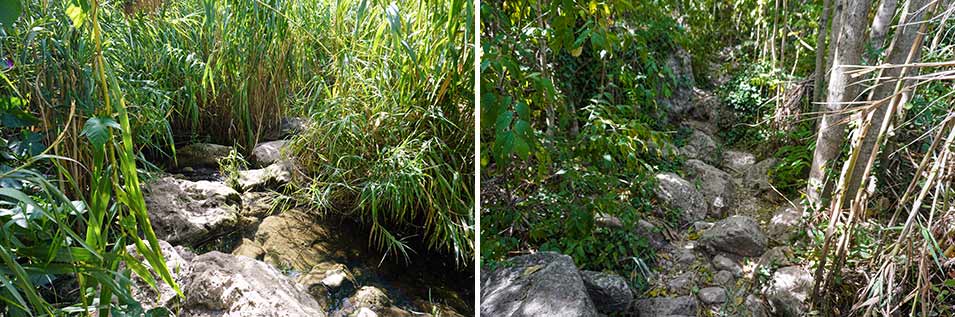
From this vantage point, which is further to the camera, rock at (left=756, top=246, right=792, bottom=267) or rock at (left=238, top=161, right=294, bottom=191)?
rock at (left=756, top=246, right=792, bottom=267)

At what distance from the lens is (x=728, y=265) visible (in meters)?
1.71

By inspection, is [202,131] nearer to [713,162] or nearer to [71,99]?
[71,99]

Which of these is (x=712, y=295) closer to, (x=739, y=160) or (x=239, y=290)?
(x=739, y=160)

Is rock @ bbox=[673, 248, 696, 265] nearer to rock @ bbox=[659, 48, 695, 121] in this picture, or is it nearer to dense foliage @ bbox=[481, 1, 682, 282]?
dense foliage @ bbox=[481, 1, 682, 282]

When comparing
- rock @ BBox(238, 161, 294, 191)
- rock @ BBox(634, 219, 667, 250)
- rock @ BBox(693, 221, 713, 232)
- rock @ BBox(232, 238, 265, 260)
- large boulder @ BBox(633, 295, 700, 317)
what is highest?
rock @ BBox(238, 161, 294, 191)

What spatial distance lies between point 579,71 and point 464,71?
90 centimetres

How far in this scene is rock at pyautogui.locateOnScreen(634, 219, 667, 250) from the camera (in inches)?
68.3

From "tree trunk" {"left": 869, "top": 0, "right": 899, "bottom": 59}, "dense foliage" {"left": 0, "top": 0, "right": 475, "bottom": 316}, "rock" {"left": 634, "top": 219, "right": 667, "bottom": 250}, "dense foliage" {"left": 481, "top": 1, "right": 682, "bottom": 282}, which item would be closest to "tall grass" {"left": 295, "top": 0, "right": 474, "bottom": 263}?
"dense foliage" {"left": 0, "top": 0, "right": 475, "bottom": 316}

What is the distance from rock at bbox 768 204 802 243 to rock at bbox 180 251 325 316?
3.98 feet

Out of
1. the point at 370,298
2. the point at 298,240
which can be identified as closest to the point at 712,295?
the point at 370,298

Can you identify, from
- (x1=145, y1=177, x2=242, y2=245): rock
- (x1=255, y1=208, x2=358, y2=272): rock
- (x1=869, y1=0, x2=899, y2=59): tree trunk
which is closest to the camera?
(x1=145, y1=177, x2=242, y2=245): rock

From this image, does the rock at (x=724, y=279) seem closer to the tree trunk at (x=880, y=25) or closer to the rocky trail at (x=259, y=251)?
the tree trunk at (x=880, y=25)

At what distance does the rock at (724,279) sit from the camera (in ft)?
5.61

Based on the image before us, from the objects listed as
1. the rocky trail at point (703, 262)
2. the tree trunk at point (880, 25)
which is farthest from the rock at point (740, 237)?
the tree trunk at point (880, 25)
